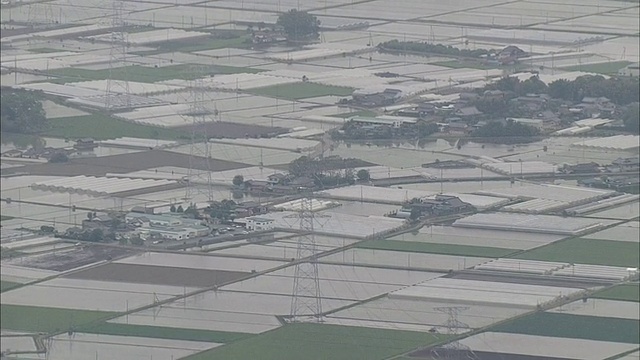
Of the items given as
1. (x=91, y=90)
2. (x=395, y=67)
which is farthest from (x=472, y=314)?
(x=395, y=67)

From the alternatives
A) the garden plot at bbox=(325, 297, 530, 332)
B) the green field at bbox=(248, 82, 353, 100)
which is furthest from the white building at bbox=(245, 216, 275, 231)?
the green field at bbox=(248, 82, 353, 100)

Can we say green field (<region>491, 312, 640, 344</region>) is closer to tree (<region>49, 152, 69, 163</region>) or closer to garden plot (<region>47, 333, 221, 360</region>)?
garden plot (<region>47, 333, 221, 360</region>)

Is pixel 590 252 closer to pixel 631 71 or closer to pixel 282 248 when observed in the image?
pixel 282 248

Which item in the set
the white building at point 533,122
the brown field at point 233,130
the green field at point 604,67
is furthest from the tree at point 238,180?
the green field at point 604,67

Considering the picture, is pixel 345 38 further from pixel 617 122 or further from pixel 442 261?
pixel 442 261

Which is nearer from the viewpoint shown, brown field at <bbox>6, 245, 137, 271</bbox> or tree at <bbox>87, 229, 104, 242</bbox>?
brown field at <bbox>6, 245, 137, 271</bbox>
